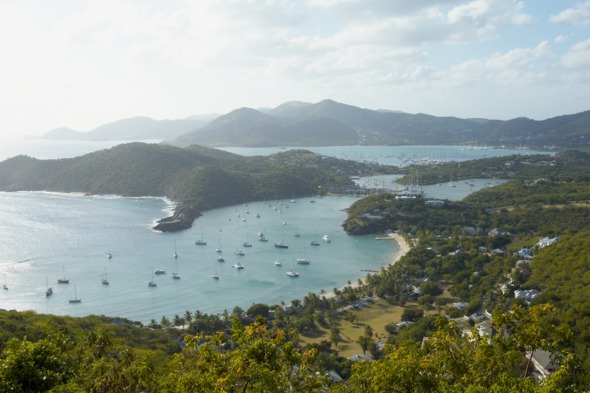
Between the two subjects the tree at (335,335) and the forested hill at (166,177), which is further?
the forested hill at (166,177)

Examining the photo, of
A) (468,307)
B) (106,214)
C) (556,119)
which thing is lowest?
(468,307)

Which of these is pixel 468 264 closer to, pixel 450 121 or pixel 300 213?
pixel 300 213

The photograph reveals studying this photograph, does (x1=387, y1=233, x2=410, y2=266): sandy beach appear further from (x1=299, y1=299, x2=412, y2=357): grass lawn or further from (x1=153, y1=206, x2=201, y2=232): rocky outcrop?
(x1=153, y1=206, x2=201, y2=232): rocky outcrop

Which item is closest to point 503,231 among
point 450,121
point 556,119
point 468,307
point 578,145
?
point 468,307

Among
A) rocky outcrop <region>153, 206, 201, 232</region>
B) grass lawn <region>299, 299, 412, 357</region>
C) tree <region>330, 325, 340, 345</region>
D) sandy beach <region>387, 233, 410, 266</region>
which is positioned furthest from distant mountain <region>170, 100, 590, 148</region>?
tree <region>330, 325, 340, 345</region>

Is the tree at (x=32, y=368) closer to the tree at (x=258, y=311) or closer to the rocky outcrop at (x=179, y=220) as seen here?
the tree at (x=258, y=311)

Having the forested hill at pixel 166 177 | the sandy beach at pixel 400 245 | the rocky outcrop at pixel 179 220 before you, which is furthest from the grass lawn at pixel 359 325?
the forested hill at pixel 166 177
